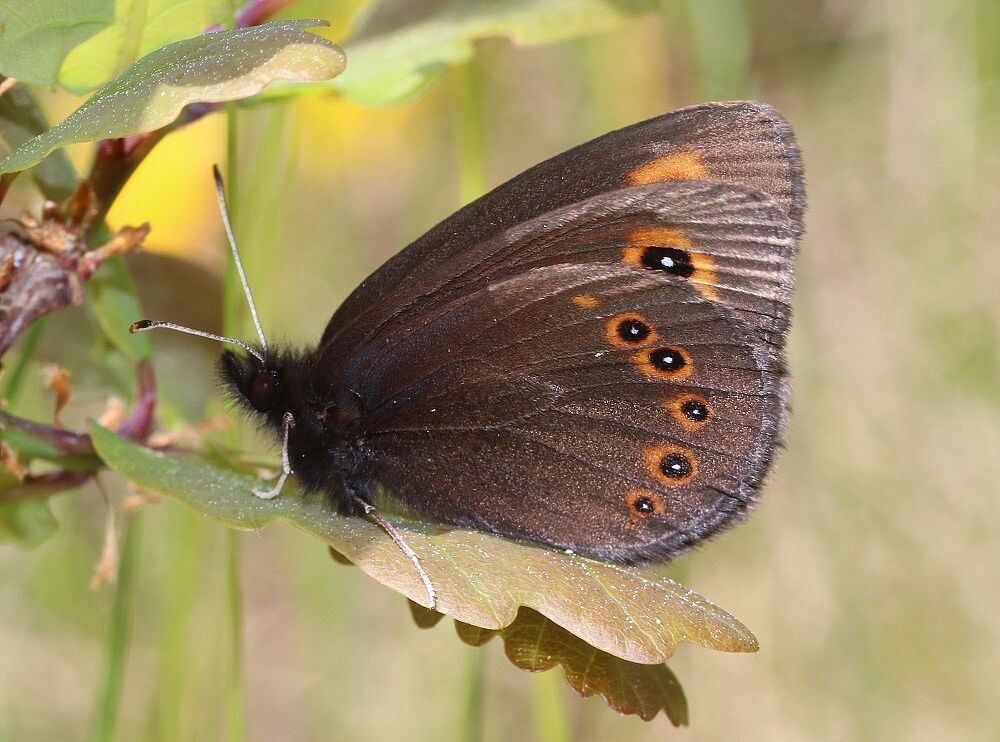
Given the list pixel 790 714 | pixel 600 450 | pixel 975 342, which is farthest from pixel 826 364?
pixel 600 450

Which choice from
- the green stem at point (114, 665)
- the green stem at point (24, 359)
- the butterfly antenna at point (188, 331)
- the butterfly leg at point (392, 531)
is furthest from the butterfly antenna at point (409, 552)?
the green stem at point (24, 359)

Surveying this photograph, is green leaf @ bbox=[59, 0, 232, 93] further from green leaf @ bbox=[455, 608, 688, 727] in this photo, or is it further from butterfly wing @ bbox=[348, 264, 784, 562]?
green leaf @ bbox=[455, 608, 688, 727]

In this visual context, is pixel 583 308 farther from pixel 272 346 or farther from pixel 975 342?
pixel 975 342

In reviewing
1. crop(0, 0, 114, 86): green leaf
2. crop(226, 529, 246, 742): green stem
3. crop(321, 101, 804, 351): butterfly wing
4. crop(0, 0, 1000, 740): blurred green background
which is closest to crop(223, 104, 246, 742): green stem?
crop(226, 529, 246, 742): green stem

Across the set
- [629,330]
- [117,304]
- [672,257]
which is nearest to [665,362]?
[629,330]

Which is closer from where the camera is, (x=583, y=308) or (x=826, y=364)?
(x=583, y=308)

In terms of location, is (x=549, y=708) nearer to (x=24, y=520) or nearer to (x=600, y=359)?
(x=600, y=359)

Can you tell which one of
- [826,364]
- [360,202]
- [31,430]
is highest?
[360,202]
